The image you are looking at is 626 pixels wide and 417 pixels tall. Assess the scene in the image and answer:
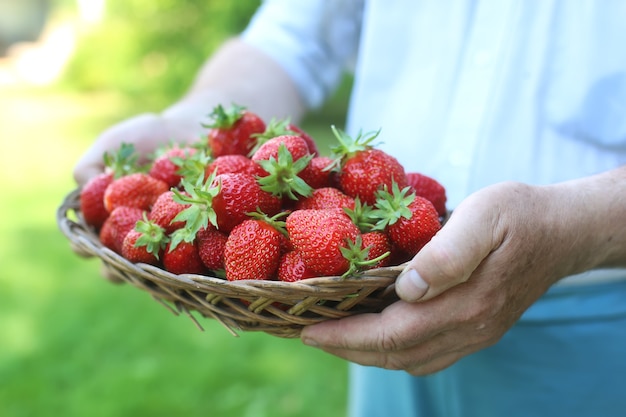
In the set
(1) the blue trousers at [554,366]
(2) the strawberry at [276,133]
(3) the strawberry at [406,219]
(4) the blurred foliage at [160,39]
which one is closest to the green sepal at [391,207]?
(3) the strawberry at [406,219]

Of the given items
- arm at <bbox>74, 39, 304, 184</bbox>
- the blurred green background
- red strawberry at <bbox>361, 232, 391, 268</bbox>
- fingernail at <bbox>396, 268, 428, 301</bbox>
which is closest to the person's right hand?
arm at <bbox>74, 39, 304, 184</bbox>

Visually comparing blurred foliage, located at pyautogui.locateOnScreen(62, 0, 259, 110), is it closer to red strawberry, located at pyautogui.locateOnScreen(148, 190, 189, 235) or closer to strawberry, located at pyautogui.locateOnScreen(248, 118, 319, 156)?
strawberry, located at pyautogui.locateOnScreen(248, 118, 319, 156)

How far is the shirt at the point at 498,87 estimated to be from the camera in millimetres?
1266

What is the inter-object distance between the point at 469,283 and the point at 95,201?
71 centimetres

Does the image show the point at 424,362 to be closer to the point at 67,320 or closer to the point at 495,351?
the point at 495,351

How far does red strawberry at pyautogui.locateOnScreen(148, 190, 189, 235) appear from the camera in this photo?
1.16 m

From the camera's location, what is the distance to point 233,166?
1.18 meters

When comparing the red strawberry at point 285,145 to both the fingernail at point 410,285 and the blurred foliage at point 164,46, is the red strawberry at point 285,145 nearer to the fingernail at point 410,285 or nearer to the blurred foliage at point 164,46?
the fingernail at point 410,285

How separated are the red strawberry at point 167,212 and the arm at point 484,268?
0.93ft

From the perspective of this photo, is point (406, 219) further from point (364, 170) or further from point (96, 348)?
point (96, 348)

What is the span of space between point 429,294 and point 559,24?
2.01 ft

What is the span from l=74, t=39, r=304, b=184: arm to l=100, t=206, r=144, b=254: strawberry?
27 centimetres

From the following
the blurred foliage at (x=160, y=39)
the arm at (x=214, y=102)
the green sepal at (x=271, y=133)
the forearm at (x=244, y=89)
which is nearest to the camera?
the green sepal at (x=271, y=133)

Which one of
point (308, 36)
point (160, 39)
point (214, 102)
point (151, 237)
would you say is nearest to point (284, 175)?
point (151, 237)
